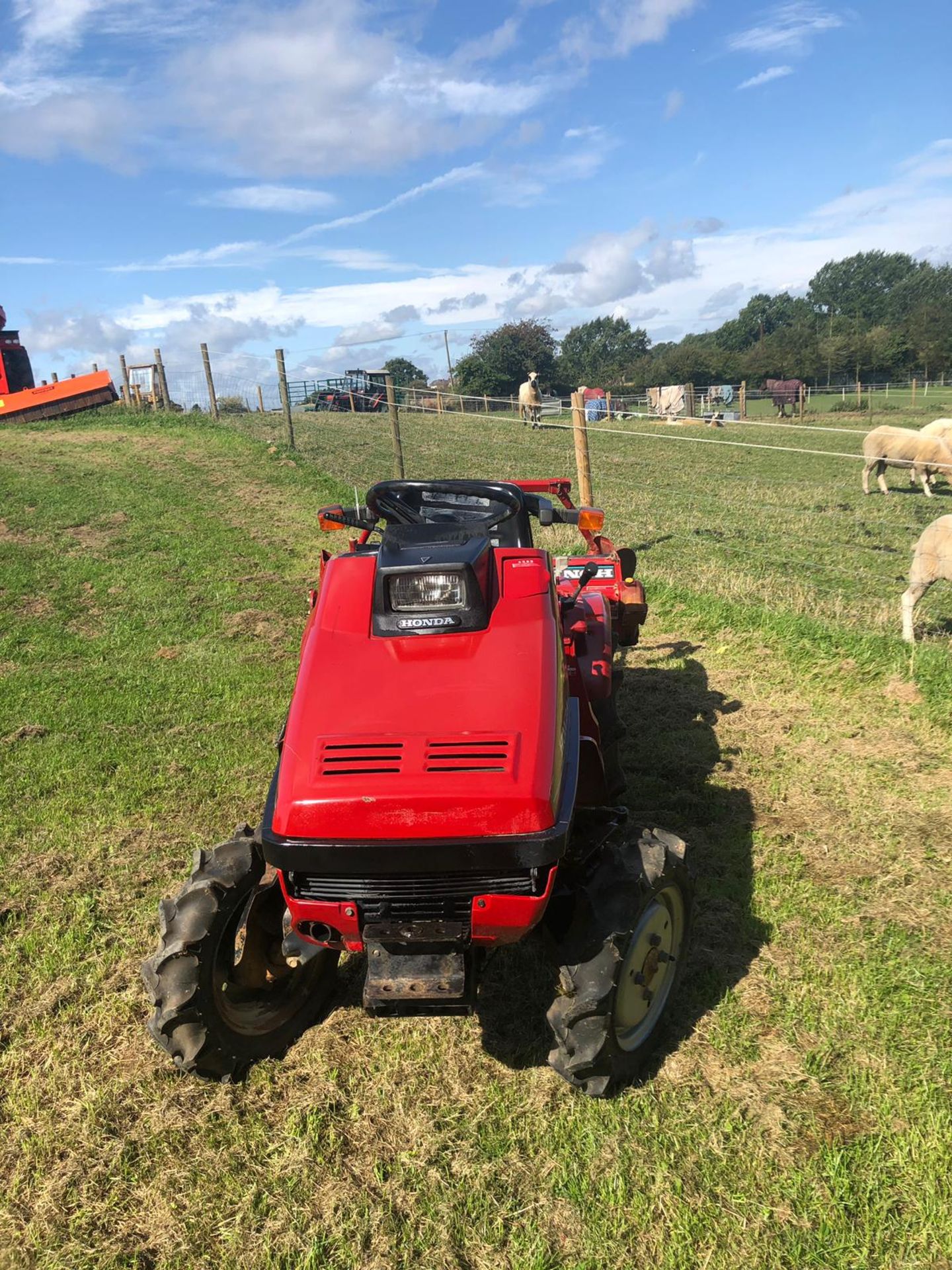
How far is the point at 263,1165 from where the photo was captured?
101 inches

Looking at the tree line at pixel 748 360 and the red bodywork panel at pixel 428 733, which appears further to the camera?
the tree line at pixel 748 360

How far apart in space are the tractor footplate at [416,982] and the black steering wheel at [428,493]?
6.19 feet

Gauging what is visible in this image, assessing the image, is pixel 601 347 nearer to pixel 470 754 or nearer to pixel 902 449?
pixel 902 449

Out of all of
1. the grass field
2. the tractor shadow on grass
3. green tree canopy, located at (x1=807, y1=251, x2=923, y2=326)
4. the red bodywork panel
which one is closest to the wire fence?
the grass field

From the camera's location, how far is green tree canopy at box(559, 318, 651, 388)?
6425 centimetres

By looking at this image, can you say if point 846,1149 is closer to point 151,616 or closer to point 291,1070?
point 291,1070

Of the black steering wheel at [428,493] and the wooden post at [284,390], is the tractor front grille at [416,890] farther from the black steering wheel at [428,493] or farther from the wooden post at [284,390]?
the wooden post at [284,390]

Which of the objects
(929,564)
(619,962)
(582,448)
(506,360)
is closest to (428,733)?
(619,962)

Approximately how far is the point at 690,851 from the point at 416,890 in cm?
191

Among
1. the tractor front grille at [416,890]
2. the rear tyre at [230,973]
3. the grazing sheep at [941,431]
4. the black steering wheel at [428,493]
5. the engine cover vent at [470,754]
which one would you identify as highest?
the black steering wheel at [428,493]

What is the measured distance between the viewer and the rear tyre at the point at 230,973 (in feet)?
8.75

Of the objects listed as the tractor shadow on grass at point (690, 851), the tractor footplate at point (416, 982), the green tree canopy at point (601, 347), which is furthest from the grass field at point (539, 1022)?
the green tree canopy at point (601, 347)

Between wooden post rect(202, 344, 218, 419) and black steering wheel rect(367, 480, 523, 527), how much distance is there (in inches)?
670

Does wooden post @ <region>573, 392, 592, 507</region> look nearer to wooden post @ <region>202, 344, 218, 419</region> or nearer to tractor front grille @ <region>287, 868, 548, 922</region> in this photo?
tractor front grille @ <region>287, 868, 548, 922</region>
